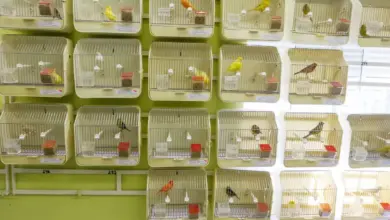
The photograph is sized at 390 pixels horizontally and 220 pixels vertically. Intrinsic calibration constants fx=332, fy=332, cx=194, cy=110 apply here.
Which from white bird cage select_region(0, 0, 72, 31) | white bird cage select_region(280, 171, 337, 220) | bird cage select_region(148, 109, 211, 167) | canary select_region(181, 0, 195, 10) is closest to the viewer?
white bird cage select_region(0, 0, 72, 31)

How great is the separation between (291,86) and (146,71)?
946mm

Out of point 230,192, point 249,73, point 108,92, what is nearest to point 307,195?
point 230,192

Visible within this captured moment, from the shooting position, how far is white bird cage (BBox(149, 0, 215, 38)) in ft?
6.40

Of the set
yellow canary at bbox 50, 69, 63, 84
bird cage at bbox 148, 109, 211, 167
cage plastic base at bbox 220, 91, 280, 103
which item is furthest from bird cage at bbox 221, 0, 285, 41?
yellow canary at bbox 50, 69, 63, 84

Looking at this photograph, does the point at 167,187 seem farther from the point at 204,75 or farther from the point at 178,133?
the point at 204,75

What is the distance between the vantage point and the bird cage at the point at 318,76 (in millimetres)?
2070

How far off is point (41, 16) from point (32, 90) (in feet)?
1.43

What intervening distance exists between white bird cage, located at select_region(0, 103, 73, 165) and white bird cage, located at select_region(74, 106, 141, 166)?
0.09 meters

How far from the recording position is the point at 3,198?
7.62 feet

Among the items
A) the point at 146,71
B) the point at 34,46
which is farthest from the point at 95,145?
the point at 34,46

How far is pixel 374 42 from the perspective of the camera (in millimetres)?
2080

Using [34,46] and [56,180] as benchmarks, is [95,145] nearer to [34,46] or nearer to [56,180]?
[56,180]

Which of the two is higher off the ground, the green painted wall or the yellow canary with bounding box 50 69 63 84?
the yellow canary with bounding box 50 69 63 84

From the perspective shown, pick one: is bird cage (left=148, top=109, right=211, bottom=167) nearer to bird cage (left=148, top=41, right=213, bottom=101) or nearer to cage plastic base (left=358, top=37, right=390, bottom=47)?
bird cage (left=148, top=41, right=213, bottom=101)
